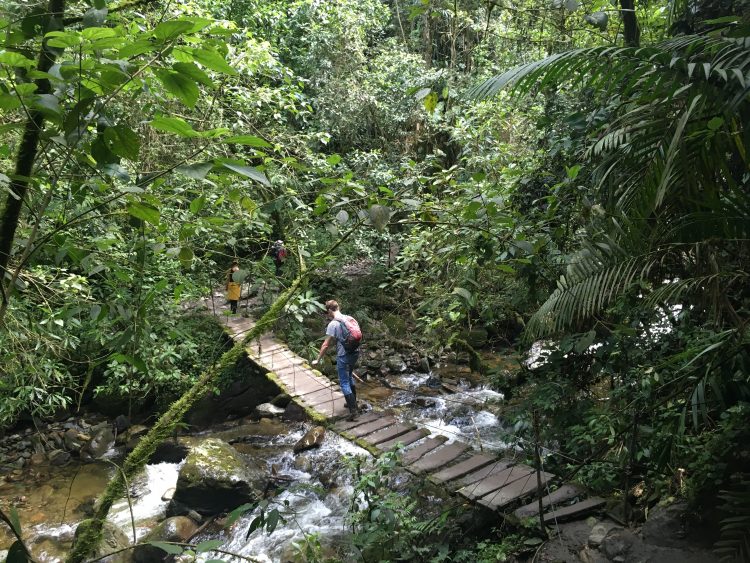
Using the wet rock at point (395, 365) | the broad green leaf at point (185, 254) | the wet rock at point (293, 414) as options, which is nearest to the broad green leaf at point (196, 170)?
the broad green leaf at point (185, 254)

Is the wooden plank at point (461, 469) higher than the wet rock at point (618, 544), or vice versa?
the wet rock at point (618, 544)

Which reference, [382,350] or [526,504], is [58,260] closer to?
[526,504]

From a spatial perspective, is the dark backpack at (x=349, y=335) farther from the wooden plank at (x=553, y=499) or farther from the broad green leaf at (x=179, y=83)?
the broad green leaf at (x=179, y=83)

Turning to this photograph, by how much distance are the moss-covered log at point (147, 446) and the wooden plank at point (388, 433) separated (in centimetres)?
339

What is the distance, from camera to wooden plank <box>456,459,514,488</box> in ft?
13.9

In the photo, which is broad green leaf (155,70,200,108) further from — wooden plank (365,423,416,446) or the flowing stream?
wooden plank (365,423,416,446)

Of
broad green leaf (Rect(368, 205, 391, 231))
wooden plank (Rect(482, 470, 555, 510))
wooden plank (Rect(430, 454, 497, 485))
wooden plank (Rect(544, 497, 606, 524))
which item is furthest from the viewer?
wooden plank (Rect(430, 454, 497, 485))

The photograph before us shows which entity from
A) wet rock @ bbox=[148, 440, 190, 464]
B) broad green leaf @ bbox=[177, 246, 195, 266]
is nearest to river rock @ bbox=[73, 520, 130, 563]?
wet rock @ bbox=[148, 440, 190, 464]

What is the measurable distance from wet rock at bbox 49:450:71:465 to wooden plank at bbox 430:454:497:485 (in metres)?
5.20

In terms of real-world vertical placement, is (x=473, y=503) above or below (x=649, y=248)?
below

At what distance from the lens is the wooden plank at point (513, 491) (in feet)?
12.5

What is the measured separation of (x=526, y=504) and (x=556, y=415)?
2.96 ft

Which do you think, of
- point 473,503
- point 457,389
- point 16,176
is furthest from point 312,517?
point 16,176

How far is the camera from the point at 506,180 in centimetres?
514
